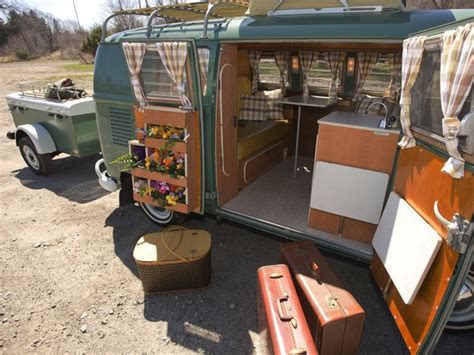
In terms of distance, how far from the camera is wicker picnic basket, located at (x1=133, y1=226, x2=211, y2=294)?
348 centimetres

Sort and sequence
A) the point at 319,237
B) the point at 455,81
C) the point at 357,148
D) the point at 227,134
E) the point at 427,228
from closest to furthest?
1. the point at 455,81
2. the point at 427,228
3. the point at 357,148
4. the point at 319,237
5. the point at 227,134

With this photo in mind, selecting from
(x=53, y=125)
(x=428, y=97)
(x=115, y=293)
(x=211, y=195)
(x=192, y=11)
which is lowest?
(x=115, y=293)

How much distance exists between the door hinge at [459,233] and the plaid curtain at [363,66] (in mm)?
4161

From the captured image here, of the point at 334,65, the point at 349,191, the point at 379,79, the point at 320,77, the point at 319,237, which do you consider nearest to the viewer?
the point at 349,191

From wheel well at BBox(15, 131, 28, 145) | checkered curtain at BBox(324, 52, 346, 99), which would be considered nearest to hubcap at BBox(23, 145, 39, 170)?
wheel well at BBox(15, 131, 28, 145)

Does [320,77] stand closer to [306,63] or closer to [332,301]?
[306,63]

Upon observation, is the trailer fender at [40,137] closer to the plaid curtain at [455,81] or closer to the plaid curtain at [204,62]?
the plaid curtain at [204,62]

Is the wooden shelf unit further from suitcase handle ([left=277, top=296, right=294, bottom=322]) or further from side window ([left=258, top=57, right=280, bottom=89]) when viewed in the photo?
side window ([left=258, top=57, right=280, bottom=89])

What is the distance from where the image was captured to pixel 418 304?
7.85ft

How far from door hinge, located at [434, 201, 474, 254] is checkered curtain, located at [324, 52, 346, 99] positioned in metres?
4.29

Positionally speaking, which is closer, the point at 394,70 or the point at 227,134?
the point at 227,134

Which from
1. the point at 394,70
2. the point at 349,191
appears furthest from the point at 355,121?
the point at 394,70

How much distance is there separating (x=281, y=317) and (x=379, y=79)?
15.1 ft

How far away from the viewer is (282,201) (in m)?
4.63
